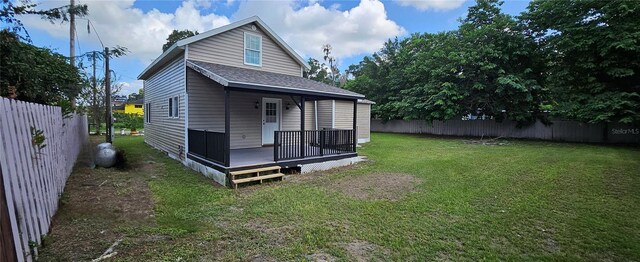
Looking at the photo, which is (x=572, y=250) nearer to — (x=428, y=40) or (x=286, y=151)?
(x=286, y=151)

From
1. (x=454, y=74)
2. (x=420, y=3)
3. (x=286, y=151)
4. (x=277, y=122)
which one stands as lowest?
(x=286, y=151)

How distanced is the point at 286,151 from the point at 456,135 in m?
16.8

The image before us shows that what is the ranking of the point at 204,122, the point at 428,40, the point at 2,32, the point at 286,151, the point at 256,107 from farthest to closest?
the point at 428,40
the point at 256,107
the point at 204,122
the point at 286,151
the point at 2,32

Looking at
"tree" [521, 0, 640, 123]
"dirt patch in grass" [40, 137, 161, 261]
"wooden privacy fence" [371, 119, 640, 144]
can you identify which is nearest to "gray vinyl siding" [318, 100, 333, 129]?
"dirt patch in grass" [40, 137, 161, 261]

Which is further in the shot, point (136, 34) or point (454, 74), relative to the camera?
point (454, 74)

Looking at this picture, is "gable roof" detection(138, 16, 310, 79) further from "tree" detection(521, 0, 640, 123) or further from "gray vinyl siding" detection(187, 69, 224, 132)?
"tree" detection(521, 0, 640, 123)

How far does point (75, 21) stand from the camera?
14.7 metres

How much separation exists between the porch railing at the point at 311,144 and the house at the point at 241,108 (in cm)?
3

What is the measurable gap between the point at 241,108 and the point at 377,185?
5.77m

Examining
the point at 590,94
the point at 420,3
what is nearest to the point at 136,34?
the point at 420,3

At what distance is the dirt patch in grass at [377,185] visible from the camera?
5728mm

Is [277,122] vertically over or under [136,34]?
under

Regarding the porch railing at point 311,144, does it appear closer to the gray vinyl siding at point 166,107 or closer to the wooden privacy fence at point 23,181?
the gray vinyl siding at point 166,107

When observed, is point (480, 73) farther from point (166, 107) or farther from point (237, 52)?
point (166, 107)
